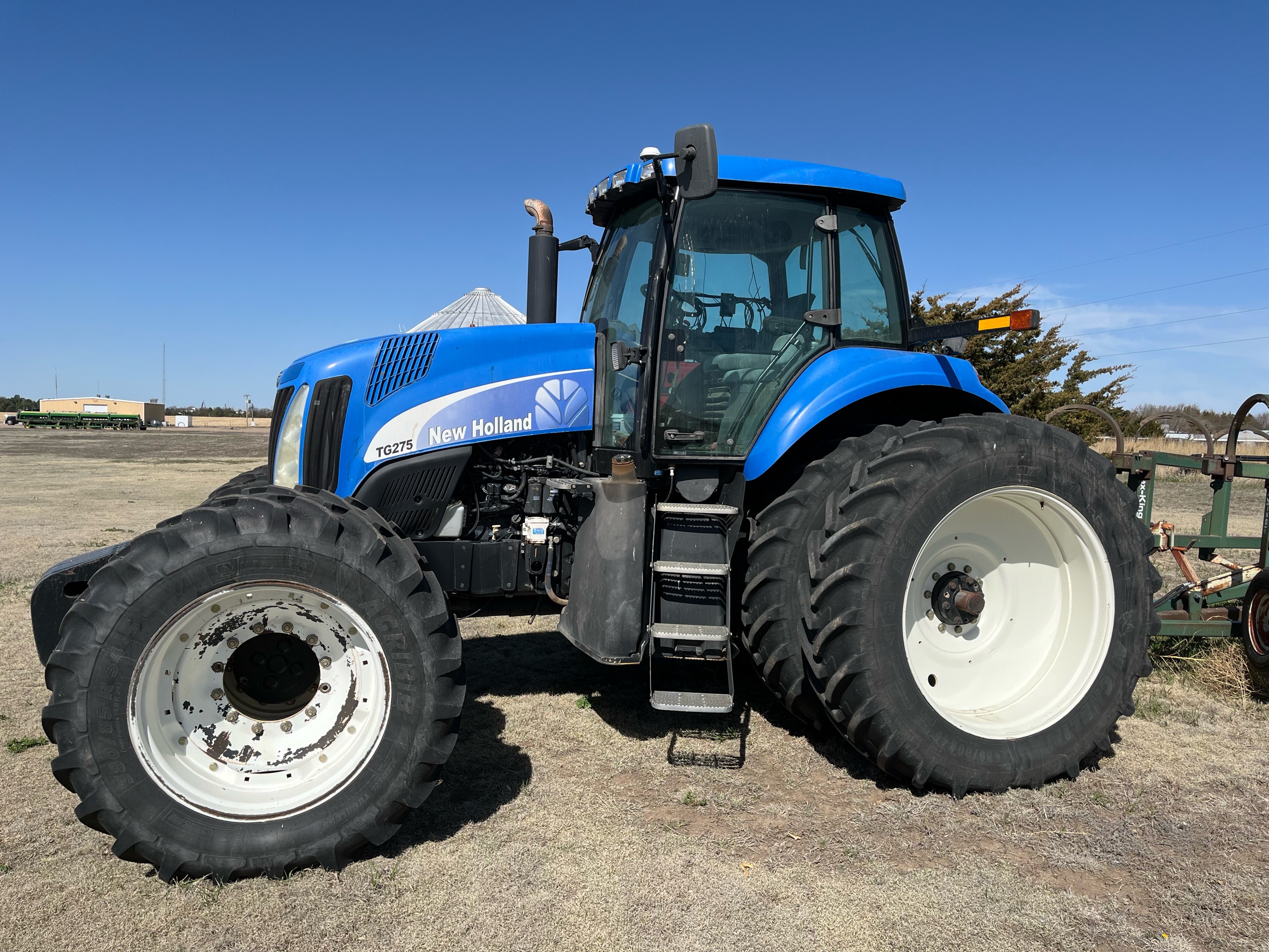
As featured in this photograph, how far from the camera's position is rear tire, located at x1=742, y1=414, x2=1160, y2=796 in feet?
10.2

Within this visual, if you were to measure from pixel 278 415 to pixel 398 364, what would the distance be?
71 centimetres

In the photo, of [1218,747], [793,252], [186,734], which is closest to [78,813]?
[186,734]

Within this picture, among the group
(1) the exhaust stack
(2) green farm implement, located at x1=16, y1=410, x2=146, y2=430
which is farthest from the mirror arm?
(2) green farm implement, located at x1=16, y1=410, x2=146, y2=430

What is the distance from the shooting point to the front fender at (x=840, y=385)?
3436mm

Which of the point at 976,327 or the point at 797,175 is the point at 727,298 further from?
the point at 976,327

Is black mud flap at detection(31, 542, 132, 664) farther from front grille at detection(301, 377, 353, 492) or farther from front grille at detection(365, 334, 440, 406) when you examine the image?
front grille at detection(365, 334, 440, 406)

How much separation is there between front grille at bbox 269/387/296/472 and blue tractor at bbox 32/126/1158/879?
41mm

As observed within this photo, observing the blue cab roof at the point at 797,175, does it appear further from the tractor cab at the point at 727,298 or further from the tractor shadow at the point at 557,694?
the tractor shadow at the point at 557,694

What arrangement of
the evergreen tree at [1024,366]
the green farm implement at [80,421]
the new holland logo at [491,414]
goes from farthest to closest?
the green farm implement at [80,421] < the evergreen tree at [1024,366] < the new holland logo at [491,414]

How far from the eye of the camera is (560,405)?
3725 mm

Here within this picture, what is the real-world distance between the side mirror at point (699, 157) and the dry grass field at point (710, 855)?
2.33 meters

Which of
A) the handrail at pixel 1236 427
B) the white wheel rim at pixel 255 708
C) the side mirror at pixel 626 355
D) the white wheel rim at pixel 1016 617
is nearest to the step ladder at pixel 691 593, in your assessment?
the side mirror at pixel 626 355

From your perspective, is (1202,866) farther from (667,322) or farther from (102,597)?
(102,597)

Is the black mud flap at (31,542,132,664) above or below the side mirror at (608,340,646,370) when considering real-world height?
below
